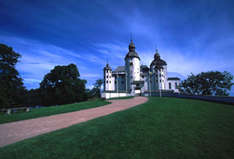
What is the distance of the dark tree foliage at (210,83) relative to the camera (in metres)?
36.0

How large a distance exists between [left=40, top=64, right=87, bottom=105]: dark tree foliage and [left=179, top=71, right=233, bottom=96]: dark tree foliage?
1640 inches

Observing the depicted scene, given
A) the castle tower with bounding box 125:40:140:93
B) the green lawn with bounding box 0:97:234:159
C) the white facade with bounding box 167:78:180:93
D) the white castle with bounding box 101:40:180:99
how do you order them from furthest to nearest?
the white facade with bounding box 167:78:180:93
the castle tower with bounding box 125:40:140:93
the white castle with bounding box 101:40:180:99
the green lawn with bounding box 0:97:234:159

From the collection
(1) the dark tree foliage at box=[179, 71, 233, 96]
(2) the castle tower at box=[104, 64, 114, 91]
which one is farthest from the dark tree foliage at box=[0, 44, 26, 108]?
(1) the dark tree foliage at box=[179, 71, 233, 96]

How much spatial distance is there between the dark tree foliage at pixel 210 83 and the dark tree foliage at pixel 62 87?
4165 centimetres

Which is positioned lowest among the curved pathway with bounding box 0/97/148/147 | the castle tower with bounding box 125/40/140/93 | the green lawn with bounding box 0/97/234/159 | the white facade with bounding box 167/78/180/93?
the curved pathway with bounding box 0/97/148/147

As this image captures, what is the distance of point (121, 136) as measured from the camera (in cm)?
422

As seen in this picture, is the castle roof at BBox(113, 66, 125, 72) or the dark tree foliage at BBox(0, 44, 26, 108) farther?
the castle roof at BBox(113, 66, 125, 72)

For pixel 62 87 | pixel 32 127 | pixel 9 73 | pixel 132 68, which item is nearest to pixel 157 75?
pixel 132 68

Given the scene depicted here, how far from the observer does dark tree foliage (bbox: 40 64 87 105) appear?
3494cm

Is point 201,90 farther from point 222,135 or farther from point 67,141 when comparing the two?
point 67,141

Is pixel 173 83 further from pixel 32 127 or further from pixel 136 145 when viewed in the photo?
pixel 32 127

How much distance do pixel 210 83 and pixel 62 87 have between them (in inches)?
2200

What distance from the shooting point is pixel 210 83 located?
125 feet

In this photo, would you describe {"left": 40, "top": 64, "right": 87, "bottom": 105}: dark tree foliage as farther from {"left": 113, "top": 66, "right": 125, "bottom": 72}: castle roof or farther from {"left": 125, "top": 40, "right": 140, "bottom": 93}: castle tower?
{"left": 113, "top": 66, "right": 125, "bottom": 72}: castle roof
